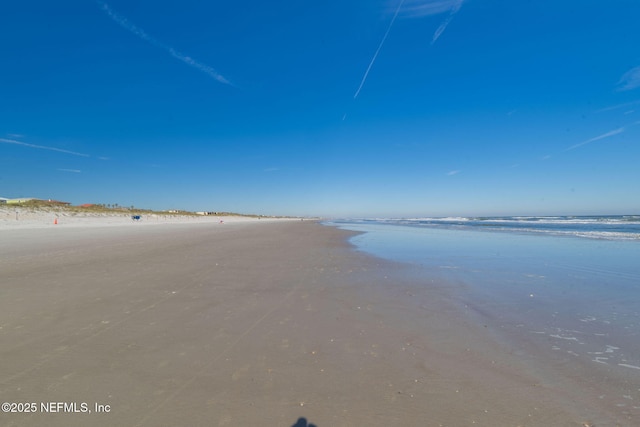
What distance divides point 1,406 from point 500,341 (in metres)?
5.39

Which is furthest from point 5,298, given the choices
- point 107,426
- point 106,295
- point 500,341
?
point 500,341

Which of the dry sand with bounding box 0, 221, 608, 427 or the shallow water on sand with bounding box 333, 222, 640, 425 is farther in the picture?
the shallow water on sand with bounding box 333, 222, 640, 425

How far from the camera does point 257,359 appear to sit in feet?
11.1

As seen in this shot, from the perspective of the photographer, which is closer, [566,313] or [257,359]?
[257,359]

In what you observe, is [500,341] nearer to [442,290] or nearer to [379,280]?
[442,290]

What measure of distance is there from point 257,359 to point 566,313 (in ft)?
17.1

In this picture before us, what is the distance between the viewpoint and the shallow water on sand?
3.00 metres

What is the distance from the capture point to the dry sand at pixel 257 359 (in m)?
2.47

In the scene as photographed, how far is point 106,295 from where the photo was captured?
19.3 ft

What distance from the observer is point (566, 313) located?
4.96 metres

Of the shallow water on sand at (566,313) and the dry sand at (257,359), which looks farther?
the shallow water on sand at (566,313)

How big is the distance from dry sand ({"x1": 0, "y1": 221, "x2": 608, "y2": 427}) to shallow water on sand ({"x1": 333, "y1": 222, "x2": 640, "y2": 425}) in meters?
0.39

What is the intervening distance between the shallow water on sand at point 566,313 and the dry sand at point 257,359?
386 millimetres

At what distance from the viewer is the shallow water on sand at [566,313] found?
3.00 meters
